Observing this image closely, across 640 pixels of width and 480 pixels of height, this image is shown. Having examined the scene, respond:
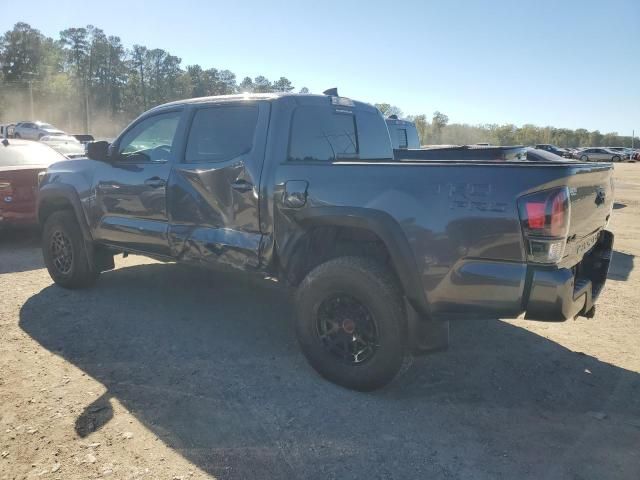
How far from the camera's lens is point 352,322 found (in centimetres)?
331

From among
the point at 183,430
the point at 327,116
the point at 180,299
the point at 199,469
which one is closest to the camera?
the point at 199,469

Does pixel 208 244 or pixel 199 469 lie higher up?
pixel 208 244

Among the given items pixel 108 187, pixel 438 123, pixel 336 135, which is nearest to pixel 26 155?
pixel 108 187

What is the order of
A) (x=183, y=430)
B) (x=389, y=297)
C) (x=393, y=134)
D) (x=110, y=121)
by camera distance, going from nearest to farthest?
(x=183, y=430)
(x=389, y=297)
(x=393, y=134)
(x=110, y=121)

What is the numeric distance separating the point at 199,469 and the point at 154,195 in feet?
8.48

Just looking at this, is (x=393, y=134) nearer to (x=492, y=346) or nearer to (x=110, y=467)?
(x=492, y=346)

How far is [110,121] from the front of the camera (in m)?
92.2

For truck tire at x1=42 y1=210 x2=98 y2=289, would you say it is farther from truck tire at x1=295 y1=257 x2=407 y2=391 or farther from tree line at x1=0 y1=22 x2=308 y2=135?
tree line at x1=0 y1=22 x2=308 y2=135

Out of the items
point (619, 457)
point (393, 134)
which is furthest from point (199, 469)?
point (393, 134)

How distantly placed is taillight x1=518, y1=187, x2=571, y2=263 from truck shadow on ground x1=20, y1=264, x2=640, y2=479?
107cm

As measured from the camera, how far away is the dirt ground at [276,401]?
258 cm

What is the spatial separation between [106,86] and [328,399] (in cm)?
10446

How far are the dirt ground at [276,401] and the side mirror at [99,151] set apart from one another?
142 centimetres

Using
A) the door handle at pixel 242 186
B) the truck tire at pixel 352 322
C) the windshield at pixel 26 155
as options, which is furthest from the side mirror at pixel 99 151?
the windshield at pixel 26 155
